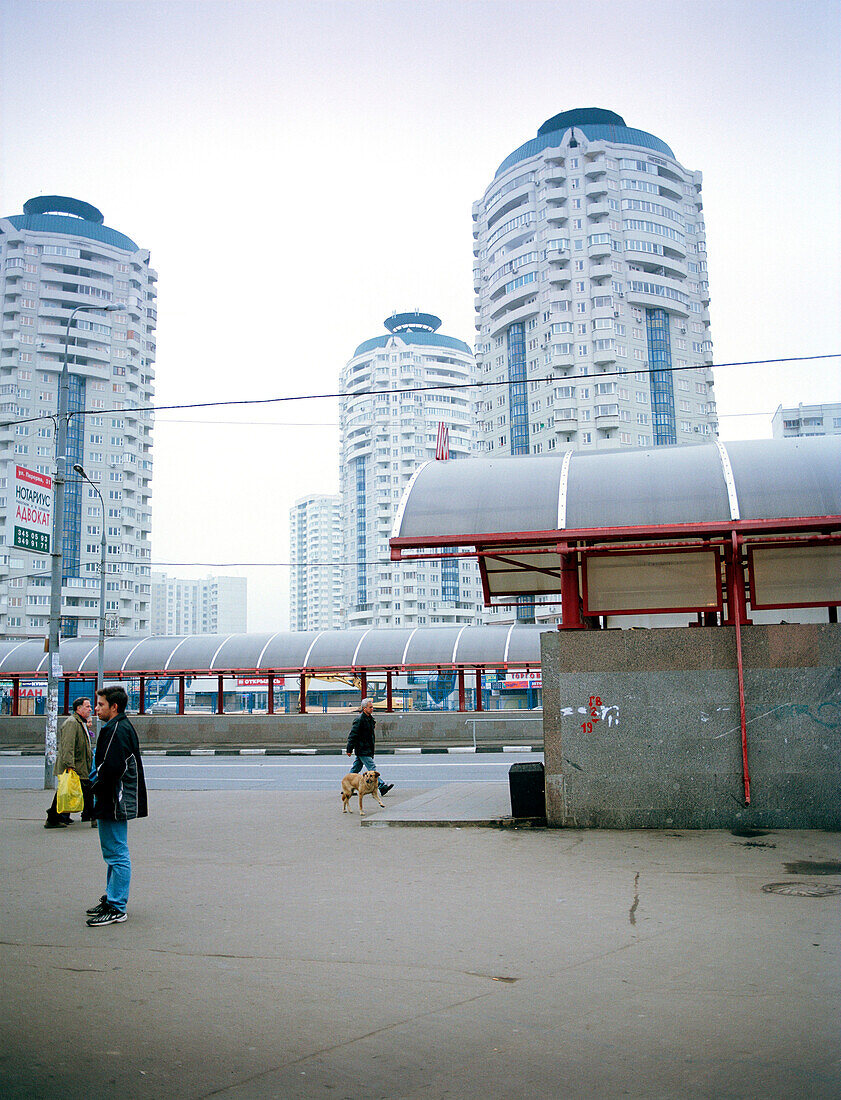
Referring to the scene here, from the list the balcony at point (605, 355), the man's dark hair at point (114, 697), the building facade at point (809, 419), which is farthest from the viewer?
the building facade at point (809, 419)

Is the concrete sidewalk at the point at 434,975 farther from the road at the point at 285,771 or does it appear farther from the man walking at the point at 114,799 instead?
the road at the point at 285,771

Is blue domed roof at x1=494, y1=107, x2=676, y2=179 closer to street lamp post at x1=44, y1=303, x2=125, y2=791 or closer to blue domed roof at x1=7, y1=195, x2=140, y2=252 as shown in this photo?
blue domed roof at x1=7, y1=195, x2=140, y2=252

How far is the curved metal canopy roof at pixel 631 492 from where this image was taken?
10617 mm

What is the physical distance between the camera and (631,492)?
437 inches

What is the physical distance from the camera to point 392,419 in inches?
5610

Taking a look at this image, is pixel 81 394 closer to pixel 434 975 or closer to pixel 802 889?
pixel 802 889

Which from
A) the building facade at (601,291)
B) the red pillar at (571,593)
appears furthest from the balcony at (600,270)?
the red pillar at (571,593)

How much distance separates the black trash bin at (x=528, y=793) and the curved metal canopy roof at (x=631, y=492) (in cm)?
315

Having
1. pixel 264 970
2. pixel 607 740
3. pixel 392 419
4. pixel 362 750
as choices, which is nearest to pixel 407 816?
pixel 362 750

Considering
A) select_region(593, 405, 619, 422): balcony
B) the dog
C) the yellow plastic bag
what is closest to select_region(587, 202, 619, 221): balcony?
select_region(593, 405, 619, 422): balcony

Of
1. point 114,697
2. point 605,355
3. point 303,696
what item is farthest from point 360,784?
point 605,355

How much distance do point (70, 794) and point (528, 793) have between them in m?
5.64

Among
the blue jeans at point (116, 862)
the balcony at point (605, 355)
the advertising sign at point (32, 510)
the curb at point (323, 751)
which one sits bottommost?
the curb at point (323, 751)

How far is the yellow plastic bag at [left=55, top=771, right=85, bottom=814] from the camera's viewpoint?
10.8m
